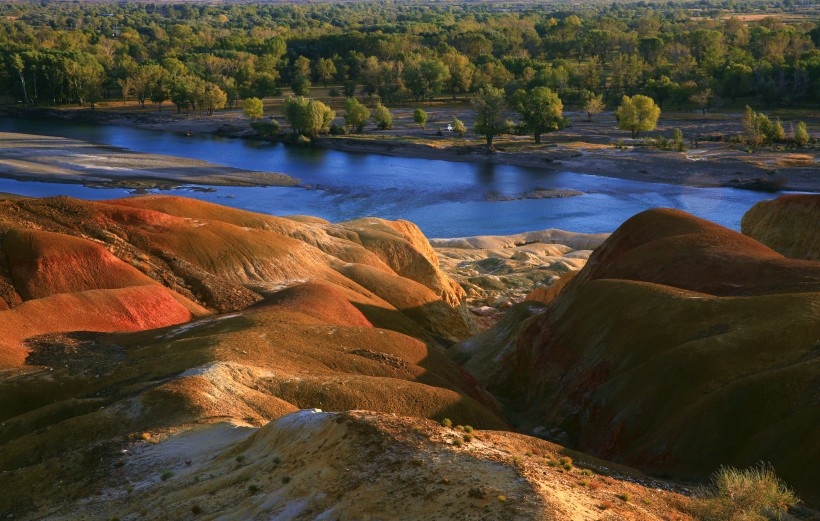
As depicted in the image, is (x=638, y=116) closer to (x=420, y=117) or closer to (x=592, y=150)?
(x=592, y=150)

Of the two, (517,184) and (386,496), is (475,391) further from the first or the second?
(517,184)

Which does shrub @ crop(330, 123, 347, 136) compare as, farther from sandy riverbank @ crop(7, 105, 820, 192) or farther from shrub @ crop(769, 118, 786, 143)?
shrub @ crop(769, 118, 786, 143)

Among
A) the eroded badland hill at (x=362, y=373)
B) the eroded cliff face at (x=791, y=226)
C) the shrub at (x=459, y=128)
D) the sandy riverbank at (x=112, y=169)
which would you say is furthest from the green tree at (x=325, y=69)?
the eroded cliff face at (x=791, y=226)

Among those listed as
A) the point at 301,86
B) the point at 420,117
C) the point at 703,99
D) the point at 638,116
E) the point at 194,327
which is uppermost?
the point at 301,86

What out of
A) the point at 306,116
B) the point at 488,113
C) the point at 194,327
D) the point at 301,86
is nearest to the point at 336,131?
the point at 306,116

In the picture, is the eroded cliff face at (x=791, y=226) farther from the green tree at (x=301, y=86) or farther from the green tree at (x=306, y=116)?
the green tree at (x=301, y=86)

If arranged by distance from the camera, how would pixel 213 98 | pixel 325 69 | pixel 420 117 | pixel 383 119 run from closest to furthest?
pixel 420 117
pixel 383 119
pixel 213 98
pixel 325 69

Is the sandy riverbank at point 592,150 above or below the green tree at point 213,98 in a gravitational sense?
below
